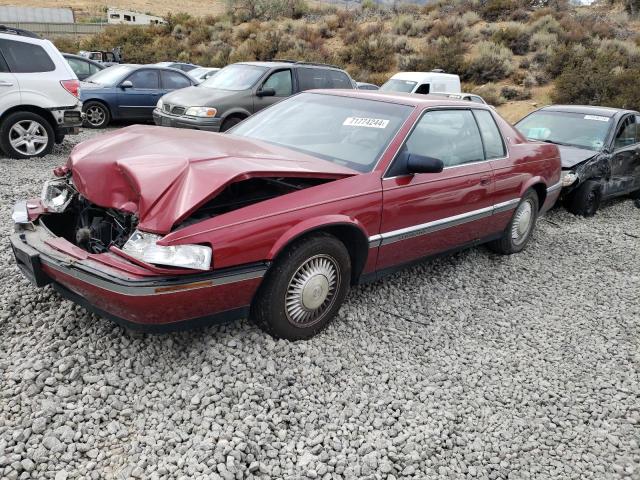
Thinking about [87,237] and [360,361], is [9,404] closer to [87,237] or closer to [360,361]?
[87,237]

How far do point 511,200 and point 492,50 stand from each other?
20.0m

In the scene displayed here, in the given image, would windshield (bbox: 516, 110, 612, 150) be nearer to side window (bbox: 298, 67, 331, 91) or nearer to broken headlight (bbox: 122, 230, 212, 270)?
side window (bbox: 298, 67, 331, 91)

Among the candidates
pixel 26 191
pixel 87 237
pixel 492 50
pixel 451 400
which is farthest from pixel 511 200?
pixel 492 50

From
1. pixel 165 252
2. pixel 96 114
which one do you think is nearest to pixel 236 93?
pixel 96 114

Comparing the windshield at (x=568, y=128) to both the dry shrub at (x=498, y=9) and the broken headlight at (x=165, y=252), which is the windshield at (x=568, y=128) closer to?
the broken headlight at (x=165, y=252)

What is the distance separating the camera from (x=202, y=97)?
361 inches

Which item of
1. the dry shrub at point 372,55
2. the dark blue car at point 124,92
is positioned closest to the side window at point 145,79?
the dark blue car at point 124,92

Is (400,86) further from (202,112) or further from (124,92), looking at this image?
(124,92)

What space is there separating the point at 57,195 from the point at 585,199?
255 inches

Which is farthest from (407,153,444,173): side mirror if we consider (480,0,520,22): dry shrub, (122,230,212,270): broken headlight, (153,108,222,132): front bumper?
(480,0,520,22): dry shrub

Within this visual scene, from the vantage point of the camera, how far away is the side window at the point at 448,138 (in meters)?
3.91

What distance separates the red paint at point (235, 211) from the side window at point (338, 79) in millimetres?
6399

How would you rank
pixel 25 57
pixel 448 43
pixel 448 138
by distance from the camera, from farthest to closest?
pixel 448 43, pixel 25 57, pixel 448 138

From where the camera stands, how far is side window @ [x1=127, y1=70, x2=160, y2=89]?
37.0 feet
